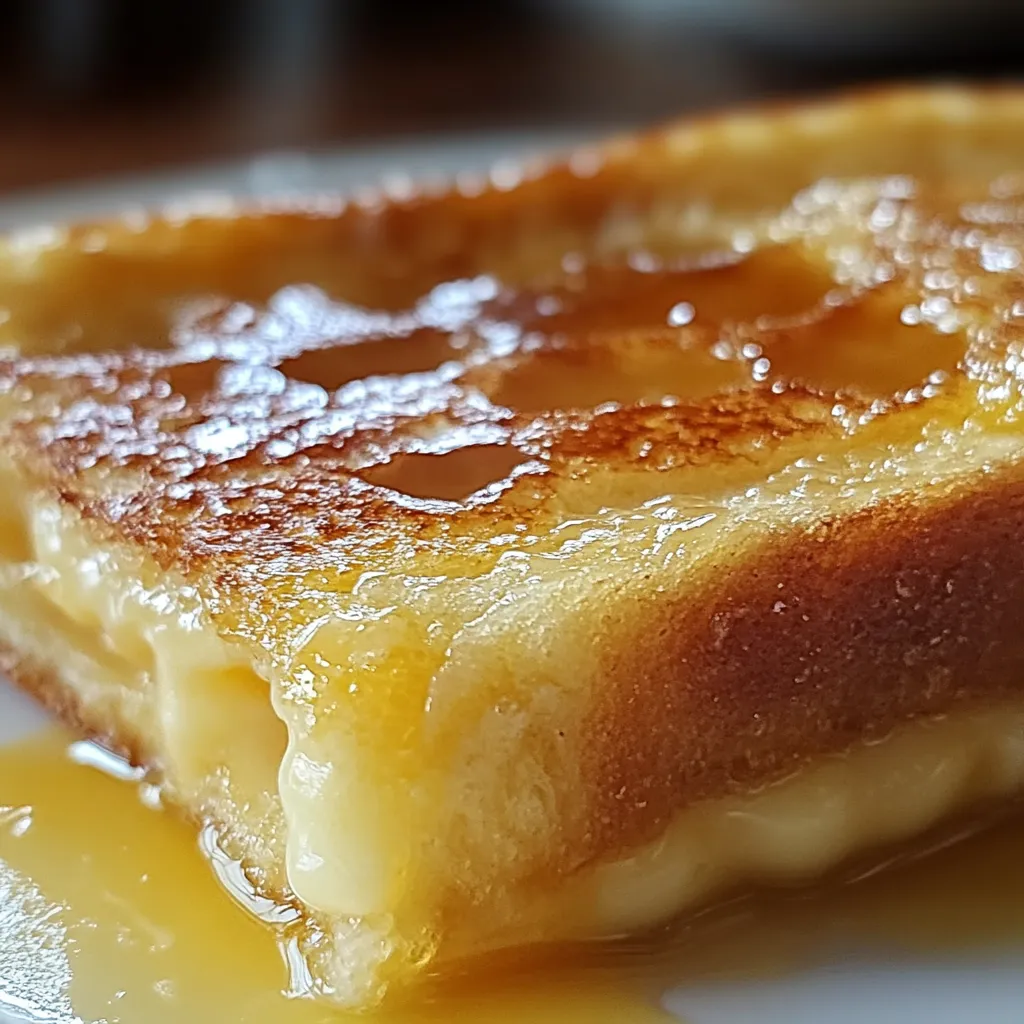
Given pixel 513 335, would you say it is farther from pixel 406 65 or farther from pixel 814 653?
pixel 406 65

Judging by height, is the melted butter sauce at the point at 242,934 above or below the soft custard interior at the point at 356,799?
below

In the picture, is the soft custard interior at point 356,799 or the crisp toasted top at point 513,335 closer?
the soft custard interior at point 356,799

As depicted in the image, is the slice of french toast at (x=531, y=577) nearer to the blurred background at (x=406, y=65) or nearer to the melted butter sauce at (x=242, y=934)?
the melted butter sauce at (x=242, y=934)

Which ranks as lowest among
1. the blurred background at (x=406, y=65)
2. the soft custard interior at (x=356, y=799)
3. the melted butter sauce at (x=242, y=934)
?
the melted butter sauce at (x=242, y=934)

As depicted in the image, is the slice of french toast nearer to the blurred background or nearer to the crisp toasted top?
the crisp toasted top

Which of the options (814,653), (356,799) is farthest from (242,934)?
(814,653)

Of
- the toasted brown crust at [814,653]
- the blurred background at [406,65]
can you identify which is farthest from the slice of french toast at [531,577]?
the blurred background at [406,65]
